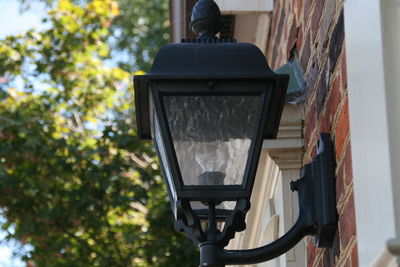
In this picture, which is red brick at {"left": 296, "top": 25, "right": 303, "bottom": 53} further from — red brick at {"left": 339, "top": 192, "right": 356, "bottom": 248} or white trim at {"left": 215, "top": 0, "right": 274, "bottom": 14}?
red brick at {"left": 339, "top": 192, "right": 356, "bottom": 248}

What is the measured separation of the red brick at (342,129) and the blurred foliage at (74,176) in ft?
23.2

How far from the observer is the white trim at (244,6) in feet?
15.7

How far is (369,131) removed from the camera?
2.24 meters

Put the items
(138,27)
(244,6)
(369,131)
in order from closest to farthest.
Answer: (369,131)
(244,6)
(138,27)

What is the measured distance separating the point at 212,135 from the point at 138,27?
518 inches

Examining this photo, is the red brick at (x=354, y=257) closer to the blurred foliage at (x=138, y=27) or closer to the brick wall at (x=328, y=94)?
the brick wall at (x=328, y=94)

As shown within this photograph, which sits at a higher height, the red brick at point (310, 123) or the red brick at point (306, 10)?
the red brick at point (306, 10)

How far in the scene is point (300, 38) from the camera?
381cm

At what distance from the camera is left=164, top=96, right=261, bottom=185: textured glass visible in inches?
108

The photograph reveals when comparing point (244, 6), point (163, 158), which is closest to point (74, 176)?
point (244, 6)

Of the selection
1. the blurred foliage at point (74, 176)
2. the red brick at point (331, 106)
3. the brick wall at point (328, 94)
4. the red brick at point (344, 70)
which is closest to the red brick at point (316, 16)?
the brick wall at point (328, 94)

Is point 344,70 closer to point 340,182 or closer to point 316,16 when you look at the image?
point 340,182

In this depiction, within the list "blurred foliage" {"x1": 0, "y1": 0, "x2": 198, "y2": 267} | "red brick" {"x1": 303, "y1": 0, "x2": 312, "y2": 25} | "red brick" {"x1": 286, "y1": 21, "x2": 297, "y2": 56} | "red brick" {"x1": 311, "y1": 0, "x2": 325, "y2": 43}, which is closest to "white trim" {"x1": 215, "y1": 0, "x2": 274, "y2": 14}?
"red brick" {"x1": 286, "y1": 21, "x2": 297, "y2": 56}

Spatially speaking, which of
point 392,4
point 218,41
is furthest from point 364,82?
point 218,41
